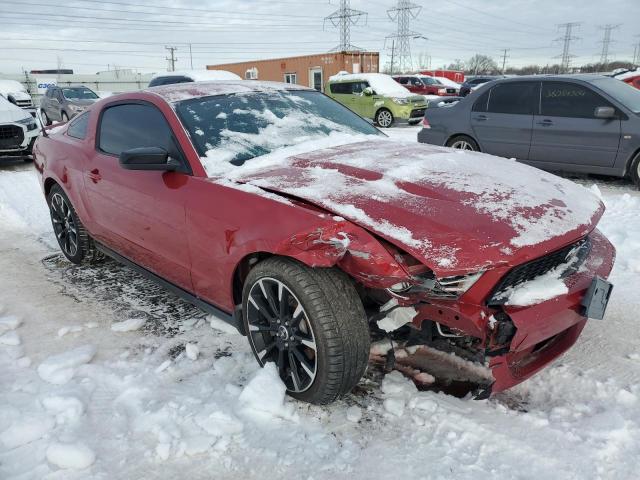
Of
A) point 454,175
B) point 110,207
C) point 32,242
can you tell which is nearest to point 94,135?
point 110,207

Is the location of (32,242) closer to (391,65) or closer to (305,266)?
(305,266)

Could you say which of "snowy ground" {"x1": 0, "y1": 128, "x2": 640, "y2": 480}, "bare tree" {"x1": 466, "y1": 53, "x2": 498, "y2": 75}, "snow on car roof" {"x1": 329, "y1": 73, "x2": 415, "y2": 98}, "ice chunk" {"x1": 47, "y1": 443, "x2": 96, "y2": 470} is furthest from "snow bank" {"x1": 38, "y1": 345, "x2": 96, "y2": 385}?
"bare tree" {"x1": 466, "y1": 53, "x2": 498, "y2": 75}

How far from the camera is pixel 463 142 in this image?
7961 mm

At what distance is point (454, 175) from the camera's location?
2746 millimetres

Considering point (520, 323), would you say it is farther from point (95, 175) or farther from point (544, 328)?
point (95, 175)

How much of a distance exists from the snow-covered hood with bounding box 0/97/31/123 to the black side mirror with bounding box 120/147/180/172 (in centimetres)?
829

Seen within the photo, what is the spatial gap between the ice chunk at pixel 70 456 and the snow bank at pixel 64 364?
645mm

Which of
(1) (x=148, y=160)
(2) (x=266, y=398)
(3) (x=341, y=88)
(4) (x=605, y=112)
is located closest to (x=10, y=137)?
(1) (x=148, y=160)

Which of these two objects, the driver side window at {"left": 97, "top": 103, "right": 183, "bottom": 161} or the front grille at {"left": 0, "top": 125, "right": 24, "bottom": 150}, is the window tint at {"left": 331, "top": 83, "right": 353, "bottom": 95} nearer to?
the front grille at {"left": 0, "top": 125, "right": 24, "bottom": 150}

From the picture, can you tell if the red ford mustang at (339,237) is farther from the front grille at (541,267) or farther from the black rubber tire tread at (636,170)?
the black rubber tire tread at (636,170)

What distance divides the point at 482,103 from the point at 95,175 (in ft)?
19.7

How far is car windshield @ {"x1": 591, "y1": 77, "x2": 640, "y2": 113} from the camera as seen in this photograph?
258 inches

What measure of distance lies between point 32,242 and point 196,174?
3411 mm

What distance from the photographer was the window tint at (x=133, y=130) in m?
3.21
